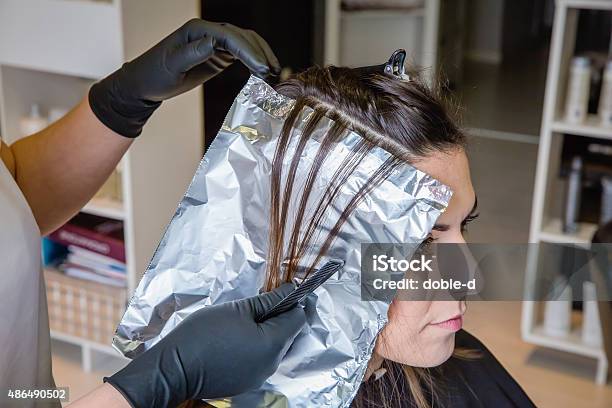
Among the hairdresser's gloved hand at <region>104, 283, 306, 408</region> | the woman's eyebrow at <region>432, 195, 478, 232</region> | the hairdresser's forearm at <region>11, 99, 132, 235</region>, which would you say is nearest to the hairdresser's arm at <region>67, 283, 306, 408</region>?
the hairdresser's gloved hand at <region>104, 283, 306, 408</region>

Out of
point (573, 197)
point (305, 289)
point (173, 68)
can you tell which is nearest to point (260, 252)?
point (305, 289)

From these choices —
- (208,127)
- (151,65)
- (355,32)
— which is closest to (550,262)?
(151,65)

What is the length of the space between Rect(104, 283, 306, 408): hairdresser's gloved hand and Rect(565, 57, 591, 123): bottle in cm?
186

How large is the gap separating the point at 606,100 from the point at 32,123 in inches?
68.4

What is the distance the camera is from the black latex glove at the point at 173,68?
1187 millimetres

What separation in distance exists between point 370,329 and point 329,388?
3.5 inches

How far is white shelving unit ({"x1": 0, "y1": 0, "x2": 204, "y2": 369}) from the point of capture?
2.25 m

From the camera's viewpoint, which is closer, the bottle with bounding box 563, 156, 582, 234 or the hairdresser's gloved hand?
the hairdresser's gloved hand

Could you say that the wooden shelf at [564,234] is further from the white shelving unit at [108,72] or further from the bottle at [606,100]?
the white shelving unit at [108,72]

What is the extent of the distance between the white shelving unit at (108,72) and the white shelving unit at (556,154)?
1.07 metres

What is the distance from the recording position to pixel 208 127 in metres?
2.97

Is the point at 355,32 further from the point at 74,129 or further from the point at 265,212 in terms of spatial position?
the point at 265,212

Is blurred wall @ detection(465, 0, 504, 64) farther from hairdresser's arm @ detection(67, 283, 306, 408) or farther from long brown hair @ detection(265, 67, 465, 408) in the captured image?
hairdresser's arm @ detection(67, 283, 306, 408)

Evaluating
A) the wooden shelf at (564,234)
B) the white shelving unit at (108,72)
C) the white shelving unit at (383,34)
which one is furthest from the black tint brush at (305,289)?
the white shelving unit at (383,34)
